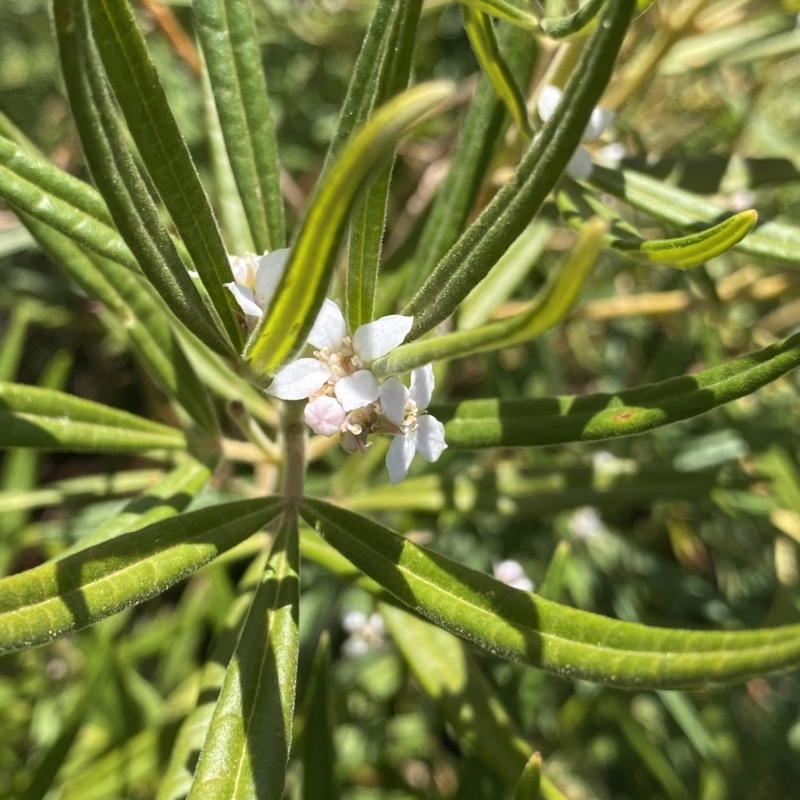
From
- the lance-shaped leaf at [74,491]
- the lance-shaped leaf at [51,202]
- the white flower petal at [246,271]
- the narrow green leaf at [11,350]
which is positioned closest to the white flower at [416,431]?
the white flower petal at [246,271]

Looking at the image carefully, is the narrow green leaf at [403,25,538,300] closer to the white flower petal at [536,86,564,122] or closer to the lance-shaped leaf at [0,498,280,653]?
the white flower petal at [536,86,564,122]

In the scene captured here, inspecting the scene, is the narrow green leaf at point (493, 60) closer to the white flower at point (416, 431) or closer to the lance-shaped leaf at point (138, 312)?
the white flower at point (416, 431)

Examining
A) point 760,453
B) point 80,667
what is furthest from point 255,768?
point 80,667

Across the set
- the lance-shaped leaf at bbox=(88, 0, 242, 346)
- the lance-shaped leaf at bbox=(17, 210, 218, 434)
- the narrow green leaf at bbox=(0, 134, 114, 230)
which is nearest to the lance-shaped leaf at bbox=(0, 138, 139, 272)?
the narrow green leaf at bbox=(0, 134, 114, 230)

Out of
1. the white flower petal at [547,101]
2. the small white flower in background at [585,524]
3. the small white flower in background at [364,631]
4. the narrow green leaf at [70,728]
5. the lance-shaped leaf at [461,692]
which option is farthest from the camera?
the small white flower in background at [585,524]

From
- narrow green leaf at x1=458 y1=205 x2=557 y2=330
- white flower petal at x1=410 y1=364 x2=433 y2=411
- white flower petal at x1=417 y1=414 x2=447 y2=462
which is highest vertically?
white flower petal at x1=410 y1=364 x2=433 y2=411

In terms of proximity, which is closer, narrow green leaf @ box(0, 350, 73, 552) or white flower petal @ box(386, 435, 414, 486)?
white flower petal @ box(386, 435, 414, 486)

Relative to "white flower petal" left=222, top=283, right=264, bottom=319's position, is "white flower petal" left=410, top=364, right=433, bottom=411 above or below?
below

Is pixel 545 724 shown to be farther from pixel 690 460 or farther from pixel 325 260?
pixel 325 260
